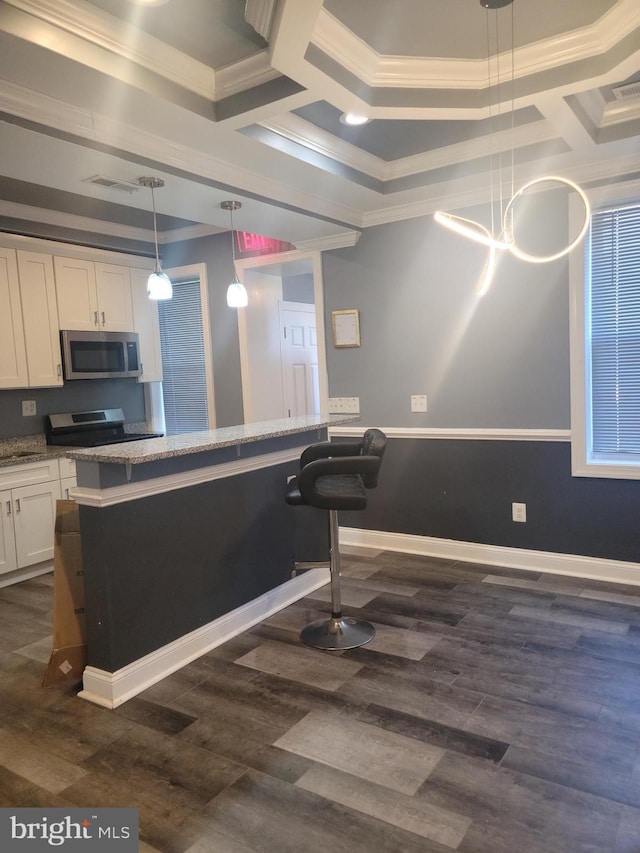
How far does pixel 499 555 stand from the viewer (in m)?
4.00

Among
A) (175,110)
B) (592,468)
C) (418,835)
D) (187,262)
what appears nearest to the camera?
(418,835)

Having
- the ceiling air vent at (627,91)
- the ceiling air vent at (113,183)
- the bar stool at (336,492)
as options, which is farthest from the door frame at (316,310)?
the ceiling air vent at (627,91)

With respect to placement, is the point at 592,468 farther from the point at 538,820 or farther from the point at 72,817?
the point at 72,817

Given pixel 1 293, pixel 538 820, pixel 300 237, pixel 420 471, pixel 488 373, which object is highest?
pixel 300 237

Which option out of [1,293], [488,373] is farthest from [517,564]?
[1,293]

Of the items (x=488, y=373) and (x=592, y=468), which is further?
(x=488, y=373)

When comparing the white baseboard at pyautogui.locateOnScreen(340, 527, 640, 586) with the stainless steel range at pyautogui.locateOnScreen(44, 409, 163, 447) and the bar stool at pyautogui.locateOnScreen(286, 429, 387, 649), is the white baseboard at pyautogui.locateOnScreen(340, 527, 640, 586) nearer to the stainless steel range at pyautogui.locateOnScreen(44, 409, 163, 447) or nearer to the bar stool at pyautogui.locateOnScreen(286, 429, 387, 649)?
the bar stool at pyautogui.locateOnScreen(286, 429, 387, 649)

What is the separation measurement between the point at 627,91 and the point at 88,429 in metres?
4.27

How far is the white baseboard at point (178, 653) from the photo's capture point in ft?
8.31

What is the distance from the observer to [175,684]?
265 cm

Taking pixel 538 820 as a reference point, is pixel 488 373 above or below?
above

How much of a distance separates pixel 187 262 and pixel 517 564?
3654 millimetres

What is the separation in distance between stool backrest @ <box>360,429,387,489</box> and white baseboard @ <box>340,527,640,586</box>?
1.49 meters

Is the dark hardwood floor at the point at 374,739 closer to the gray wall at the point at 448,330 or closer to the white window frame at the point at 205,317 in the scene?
the gray wall at the point at 448,330
